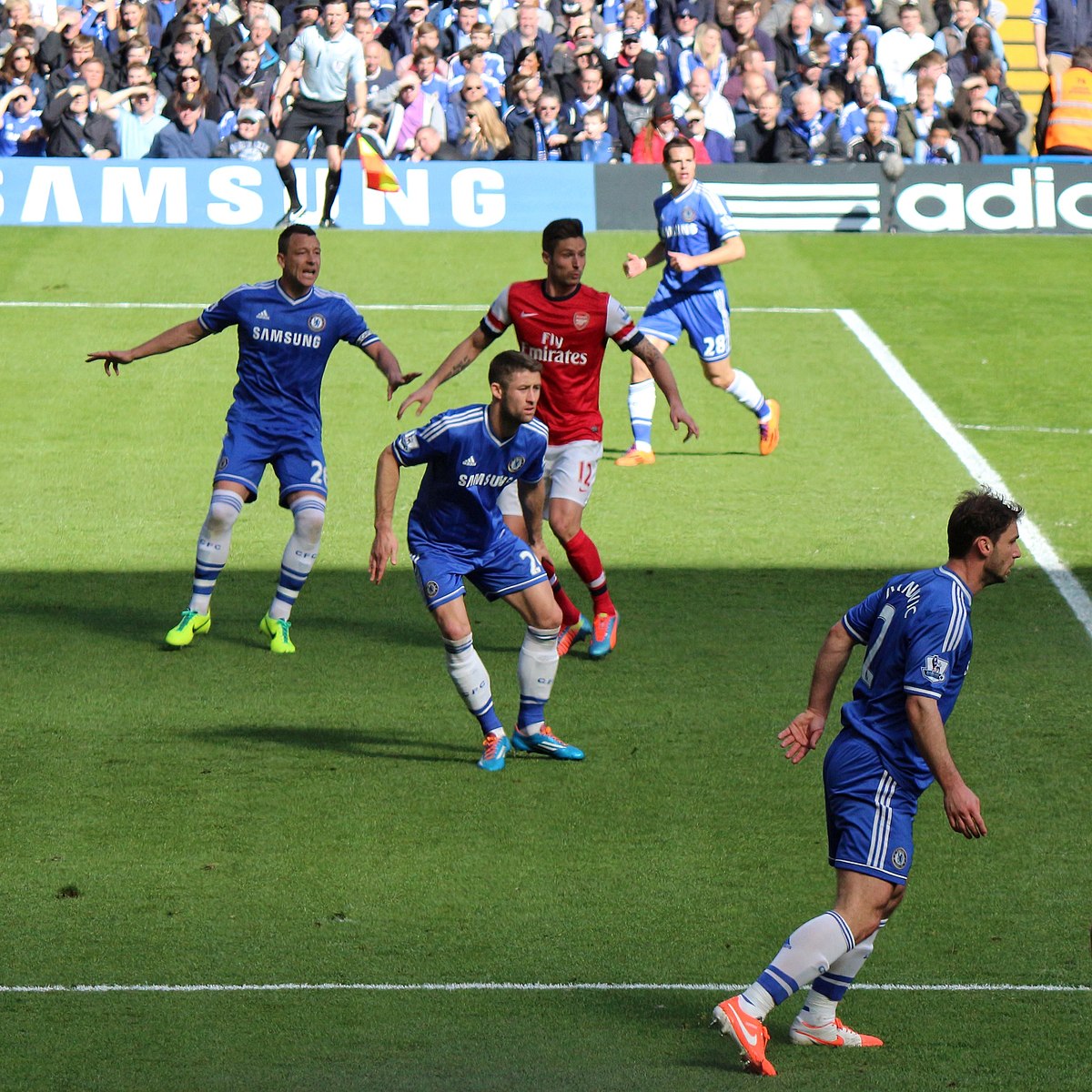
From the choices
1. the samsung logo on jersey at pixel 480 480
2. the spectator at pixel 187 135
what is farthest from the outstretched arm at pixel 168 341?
the spectator at pixel 187 135

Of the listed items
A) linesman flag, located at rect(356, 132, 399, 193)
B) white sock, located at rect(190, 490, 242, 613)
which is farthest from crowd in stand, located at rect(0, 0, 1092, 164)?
white sock, located at rect(190, 490, 242, 613)

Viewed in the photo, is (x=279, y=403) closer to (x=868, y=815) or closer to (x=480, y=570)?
(x=480, y=570)

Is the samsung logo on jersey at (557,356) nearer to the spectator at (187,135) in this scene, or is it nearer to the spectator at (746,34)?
the spectator at (187,135)

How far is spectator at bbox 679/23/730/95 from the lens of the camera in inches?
1070

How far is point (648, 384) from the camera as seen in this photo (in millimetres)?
15375

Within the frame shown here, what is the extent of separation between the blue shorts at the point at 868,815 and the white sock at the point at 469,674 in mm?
2957

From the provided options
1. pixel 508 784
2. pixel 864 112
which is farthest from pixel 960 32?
pixel 508 784

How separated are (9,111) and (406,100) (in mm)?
5142

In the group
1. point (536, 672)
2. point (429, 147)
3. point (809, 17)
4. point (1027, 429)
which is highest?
point (809, 17)

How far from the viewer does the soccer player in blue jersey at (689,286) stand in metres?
14.3

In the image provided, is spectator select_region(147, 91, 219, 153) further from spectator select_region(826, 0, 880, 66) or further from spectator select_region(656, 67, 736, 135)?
spectator select_region(826, 0, 880, 66)

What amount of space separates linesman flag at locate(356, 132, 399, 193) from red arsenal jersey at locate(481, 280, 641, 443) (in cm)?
1451

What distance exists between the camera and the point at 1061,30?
31109 millimetres

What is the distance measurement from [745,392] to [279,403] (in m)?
5.80
